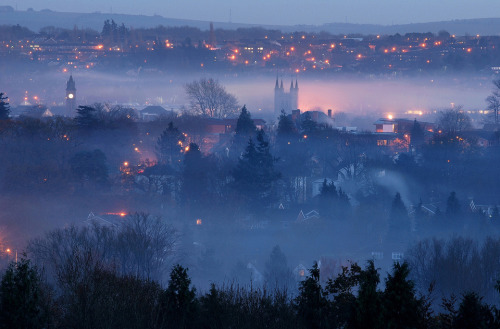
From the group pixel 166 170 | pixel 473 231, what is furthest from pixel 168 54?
pixel 473 231

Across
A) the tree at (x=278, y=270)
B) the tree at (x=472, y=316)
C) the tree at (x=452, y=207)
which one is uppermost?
the tree at (x=472, y=316)

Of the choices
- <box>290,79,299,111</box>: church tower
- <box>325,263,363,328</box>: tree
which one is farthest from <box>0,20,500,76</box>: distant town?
<box>325,263,363,328</box>: tree

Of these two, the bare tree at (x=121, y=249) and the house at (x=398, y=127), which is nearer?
the bare tree at (x=121, y=249)

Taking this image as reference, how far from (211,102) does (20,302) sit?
41282 mm

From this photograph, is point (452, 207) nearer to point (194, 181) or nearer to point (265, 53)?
point (194, 181)

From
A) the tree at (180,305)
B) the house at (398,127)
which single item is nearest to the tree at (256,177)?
the house at (398,127)

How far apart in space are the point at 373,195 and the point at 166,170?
21.7 ft

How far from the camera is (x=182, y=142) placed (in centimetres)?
3008

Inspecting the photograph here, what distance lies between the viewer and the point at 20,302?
6910mm

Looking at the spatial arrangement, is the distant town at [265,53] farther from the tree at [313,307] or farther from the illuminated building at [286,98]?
the tree at [313,307]

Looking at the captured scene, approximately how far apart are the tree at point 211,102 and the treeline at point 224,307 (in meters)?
37.2

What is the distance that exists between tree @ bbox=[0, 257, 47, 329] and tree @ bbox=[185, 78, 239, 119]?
3793 cm

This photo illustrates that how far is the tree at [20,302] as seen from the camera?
6883 mm

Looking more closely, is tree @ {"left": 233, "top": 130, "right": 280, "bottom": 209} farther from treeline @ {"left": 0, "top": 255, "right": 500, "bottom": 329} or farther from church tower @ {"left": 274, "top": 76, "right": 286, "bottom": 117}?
church tower @ {"left": 274, "top": 76, "right": 286, "bottom": 117}
